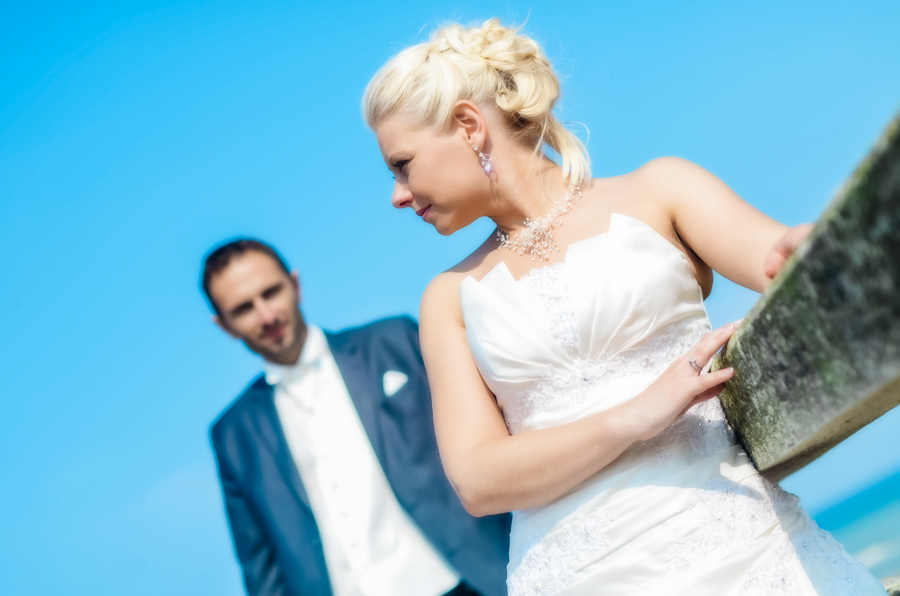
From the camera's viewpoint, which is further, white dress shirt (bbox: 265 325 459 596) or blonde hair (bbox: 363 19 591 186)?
white dress shirt (bbox: 265 325 459 596)

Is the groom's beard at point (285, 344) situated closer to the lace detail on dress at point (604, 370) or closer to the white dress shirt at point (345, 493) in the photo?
the white dress shirt at point (345, 493)

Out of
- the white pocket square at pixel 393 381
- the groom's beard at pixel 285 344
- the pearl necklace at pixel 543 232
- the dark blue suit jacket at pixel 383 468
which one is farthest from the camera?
the groom's beard at pixel 285 344

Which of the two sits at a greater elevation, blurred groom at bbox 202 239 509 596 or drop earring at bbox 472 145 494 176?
drop earring at bbox 472 145 494 176

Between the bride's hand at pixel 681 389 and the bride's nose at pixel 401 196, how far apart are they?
2.91ft

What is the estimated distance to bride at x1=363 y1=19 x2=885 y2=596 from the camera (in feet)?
5.08

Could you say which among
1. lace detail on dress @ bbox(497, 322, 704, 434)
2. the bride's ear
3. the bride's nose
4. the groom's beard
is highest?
the groom's beard

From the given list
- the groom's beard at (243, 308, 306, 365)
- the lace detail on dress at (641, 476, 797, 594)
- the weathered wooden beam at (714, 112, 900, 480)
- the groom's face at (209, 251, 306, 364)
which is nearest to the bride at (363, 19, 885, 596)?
the lace detail on dress at (641, 476, 797, 594)

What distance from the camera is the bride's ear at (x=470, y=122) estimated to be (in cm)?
205

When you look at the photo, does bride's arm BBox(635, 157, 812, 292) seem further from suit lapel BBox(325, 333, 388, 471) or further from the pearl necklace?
suit lapel BBox(325, 333, 388, 471)

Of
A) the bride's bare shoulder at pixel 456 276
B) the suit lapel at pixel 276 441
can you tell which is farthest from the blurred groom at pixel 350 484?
the bride's bare shoulder at pixel 456 276

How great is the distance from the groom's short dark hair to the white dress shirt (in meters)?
0.70

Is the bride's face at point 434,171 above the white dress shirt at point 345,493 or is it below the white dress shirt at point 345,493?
above

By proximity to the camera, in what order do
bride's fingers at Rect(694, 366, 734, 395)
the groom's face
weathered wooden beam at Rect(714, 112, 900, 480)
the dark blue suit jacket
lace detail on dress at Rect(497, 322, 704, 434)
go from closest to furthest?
1. weathered wooden beam at Rect(714, 112, 900, 480)
2. bride's fingers at Rect(694, 366, 734, 395)
3. lace detail on dress at Rect(497, 322, 704, 434)
4. the dark blue suit jacket
5. the groom's face

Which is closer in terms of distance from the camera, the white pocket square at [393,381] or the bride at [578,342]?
the bride at [578,342]
